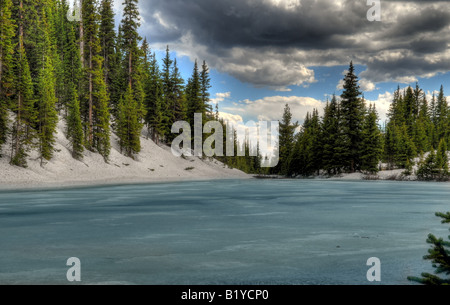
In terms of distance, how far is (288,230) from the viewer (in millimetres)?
12406

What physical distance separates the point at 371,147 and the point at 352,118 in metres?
5.86

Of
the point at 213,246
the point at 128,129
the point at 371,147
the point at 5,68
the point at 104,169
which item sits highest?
the point at 5,68

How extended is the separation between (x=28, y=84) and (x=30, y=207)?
24.9 m

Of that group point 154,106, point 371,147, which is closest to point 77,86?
point 154,106

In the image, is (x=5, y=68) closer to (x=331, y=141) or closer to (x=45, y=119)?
(x=45, y=119)

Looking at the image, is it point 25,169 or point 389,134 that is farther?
point 389,134

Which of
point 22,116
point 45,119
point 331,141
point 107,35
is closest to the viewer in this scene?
point 22,116

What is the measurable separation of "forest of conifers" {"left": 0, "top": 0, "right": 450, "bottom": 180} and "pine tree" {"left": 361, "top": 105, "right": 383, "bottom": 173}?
6.3 inches

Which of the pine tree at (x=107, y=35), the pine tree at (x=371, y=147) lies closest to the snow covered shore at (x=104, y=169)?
the pine tree at (x=107, y=35)

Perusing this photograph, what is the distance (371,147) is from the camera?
198ft

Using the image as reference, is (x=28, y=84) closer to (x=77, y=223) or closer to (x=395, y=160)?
(x=77, y=223)

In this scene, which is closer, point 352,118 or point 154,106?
point 352,118
